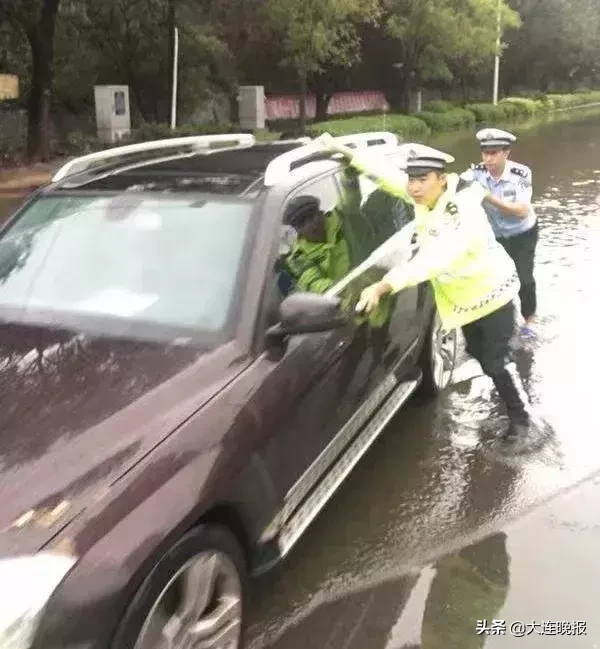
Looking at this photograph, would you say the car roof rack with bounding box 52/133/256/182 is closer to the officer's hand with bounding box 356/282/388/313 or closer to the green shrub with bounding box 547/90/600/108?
the officer's hand with bounding box 356/282/388/313

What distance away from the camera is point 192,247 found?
3.38m

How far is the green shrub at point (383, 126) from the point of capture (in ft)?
93.6

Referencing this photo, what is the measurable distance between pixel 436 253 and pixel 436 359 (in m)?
1.42

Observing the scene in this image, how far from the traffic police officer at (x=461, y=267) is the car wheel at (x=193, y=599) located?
1.48 meters

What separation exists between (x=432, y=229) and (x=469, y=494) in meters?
1.35

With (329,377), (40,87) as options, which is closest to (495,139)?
(329,377)

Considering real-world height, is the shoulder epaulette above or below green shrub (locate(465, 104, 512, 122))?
above

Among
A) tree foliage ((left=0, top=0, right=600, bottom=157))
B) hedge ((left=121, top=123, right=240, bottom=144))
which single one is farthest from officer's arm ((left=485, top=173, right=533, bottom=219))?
hedge ((left=121, top=123, right=240, bottom=144))

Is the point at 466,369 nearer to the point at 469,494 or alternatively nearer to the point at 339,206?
the point at 469,494

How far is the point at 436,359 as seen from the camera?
17.5ft

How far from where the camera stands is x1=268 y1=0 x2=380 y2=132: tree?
2634cm

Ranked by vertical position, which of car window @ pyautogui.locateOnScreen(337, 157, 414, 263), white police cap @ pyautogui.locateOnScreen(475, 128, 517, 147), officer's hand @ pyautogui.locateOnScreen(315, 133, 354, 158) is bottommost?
car window @ pyautogui.locateOnScreen(337, 157, 414, 263)

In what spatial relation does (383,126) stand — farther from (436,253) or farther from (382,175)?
(436,253)

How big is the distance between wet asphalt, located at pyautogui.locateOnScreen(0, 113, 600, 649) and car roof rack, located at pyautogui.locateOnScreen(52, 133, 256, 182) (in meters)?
1.94
